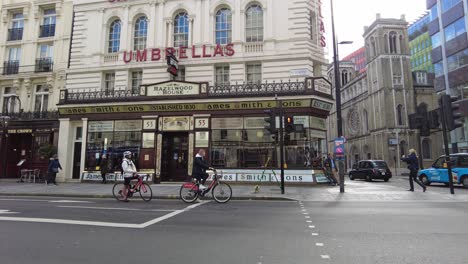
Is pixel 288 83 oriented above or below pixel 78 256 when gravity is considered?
above

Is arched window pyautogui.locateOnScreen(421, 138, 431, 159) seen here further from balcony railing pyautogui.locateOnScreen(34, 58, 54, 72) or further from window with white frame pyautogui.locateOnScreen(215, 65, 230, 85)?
balcony railing pyautogui.locateOnScreen(34, 58, 54, 72)

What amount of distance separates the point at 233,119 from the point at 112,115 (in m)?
8.09

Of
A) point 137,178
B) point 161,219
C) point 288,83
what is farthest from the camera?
point 288,83

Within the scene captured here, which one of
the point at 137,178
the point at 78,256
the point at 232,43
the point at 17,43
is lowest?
the point at 78,256

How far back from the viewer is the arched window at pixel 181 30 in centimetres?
2269

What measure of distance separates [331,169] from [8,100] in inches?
972

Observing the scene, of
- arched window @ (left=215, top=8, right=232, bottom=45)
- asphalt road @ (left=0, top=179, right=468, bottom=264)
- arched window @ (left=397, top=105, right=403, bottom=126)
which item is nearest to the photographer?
asphalt road @ (left=0, top=179, right=468, bottom=264)

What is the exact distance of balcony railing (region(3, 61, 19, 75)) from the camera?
85.4 ft

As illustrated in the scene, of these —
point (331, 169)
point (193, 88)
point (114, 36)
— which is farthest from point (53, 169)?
point (331, 169)

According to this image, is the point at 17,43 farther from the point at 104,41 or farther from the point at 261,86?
the point at 261,86

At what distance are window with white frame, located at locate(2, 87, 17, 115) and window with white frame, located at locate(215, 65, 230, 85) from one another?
16.1m

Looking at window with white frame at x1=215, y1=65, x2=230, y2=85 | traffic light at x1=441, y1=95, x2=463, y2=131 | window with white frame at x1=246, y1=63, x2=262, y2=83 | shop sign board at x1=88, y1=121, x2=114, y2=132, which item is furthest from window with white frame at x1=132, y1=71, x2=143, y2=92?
traffic light at x1=441, y1=95, x2=463, y2=131

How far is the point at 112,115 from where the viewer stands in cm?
2191

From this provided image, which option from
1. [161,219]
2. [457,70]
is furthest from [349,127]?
[161,219]
